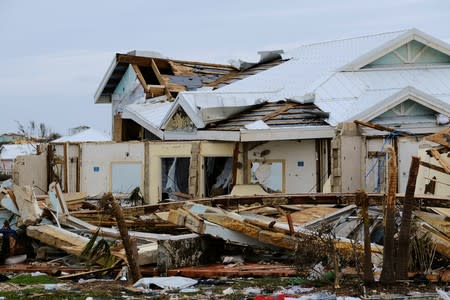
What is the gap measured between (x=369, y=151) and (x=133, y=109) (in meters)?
11.0

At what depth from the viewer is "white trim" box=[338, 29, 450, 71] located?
2784 cm

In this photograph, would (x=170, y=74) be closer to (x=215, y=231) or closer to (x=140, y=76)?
(x=140, y=76)

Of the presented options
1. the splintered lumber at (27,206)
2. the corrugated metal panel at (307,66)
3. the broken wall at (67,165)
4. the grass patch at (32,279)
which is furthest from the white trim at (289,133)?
the grass patch at (32,279)

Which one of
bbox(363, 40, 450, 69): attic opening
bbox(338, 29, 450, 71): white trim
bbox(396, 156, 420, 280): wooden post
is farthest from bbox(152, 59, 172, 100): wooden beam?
bbox(396, 156, 420, 280): wooden post

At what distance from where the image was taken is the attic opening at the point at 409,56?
2816 centimetres

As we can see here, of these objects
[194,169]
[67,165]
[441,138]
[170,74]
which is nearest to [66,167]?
[67,165]

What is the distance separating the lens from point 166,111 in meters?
29.3

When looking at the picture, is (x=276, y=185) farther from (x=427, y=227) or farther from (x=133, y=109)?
(x=427, y=227)

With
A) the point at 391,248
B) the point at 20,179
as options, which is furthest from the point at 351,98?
the point at 391,248

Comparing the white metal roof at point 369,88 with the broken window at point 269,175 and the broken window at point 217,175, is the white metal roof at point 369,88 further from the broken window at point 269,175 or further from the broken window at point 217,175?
the broken window at point 217,175

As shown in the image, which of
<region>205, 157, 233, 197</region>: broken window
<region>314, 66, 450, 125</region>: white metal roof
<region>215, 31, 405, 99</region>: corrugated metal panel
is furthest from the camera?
<region>215, 31, 405, 99</region>: corrugated metal panel

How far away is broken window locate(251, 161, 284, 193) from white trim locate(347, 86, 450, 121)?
2828 millimetres

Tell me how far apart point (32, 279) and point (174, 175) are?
1274 centimetres

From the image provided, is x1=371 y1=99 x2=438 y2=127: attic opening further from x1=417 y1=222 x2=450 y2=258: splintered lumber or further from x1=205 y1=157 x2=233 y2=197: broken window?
x1=417 y1=222 x2=450 y2=258: splintered lumber
